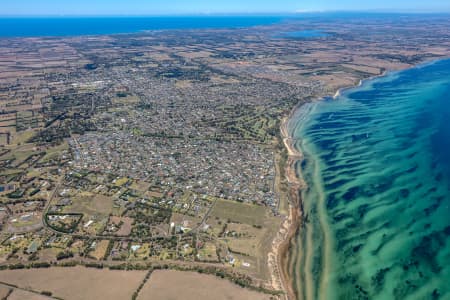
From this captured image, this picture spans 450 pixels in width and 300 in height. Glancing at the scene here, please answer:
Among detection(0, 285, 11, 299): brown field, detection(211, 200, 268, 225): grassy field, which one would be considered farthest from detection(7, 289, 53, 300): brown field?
detection(211, 200, 268, 225): grassy field

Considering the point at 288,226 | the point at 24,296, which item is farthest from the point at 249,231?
the point at 24,296

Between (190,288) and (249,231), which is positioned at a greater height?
(249,231)

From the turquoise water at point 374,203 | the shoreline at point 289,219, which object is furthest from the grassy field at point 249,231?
the turquoise water at point 374,203

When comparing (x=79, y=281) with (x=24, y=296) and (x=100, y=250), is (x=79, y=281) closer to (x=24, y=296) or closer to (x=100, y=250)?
(x=100, y=250)

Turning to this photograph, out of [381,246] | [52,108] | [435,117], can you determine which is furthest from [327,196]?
[52,108]

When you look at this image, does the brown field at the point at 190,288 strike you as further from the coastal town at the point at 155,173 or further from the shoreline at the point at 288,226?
the shoreline at the point at 288,226

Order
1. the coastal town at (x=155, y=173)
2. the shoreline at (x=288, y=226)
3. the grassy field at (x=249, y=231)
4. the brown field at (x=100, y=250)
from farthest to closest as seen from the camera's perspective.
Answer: the coastal town at (x=155, y=173), the brown field at (x=100, y=250), the grassy field at (x=249, y=231), the shoreline at (x=288, y=226)
